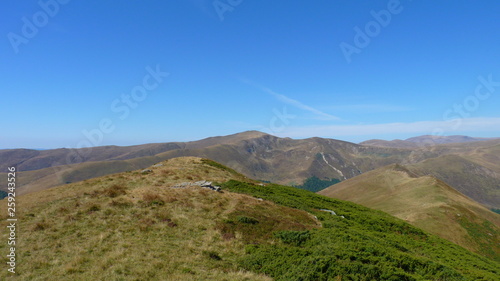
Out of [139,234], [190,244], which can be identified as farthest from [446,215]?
[139,234]

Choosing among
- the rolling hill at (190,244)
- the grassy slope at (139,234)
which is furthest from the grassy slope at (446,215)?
the grassy slope at (139,234)

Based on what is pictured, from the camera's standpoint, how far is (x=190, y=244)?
17766mm

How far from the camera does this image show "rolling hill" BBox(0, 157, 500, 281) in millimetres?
13852

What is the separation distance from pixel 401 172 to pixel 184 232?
192m

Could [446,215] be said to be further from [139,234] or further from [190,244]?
[139,234]

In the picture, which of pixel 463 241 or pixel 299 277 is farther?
pixel 463 241

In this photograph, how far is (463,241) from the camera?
6200 cm

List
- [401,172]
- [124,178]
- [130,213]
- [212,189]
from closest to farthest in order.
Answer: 1. [130,213]
2. [212,189]
3. [124,178]
4. [401,172]

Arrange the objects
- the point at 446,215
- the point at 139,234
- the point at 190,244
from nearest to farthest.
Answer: the point at 190,244 < the point at 139,234 < the point at 446,215

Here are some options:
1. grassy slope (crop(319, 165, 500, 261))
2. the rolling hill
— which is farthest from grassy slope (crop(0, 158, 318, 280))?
grassy slope (crop(319, 165, 500, 261))

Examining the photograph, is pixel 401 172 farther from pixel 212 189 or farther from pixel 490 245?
pixel 212 189

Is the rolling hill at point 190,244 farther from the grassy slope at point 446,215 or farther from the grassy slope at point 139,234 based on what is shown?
the grassy slope at point 446,215

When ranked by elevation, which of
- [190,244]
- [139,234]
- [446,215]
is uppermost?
[139,234]

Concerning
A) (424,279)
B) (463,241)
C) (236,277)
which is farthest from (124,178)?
(463,241)
